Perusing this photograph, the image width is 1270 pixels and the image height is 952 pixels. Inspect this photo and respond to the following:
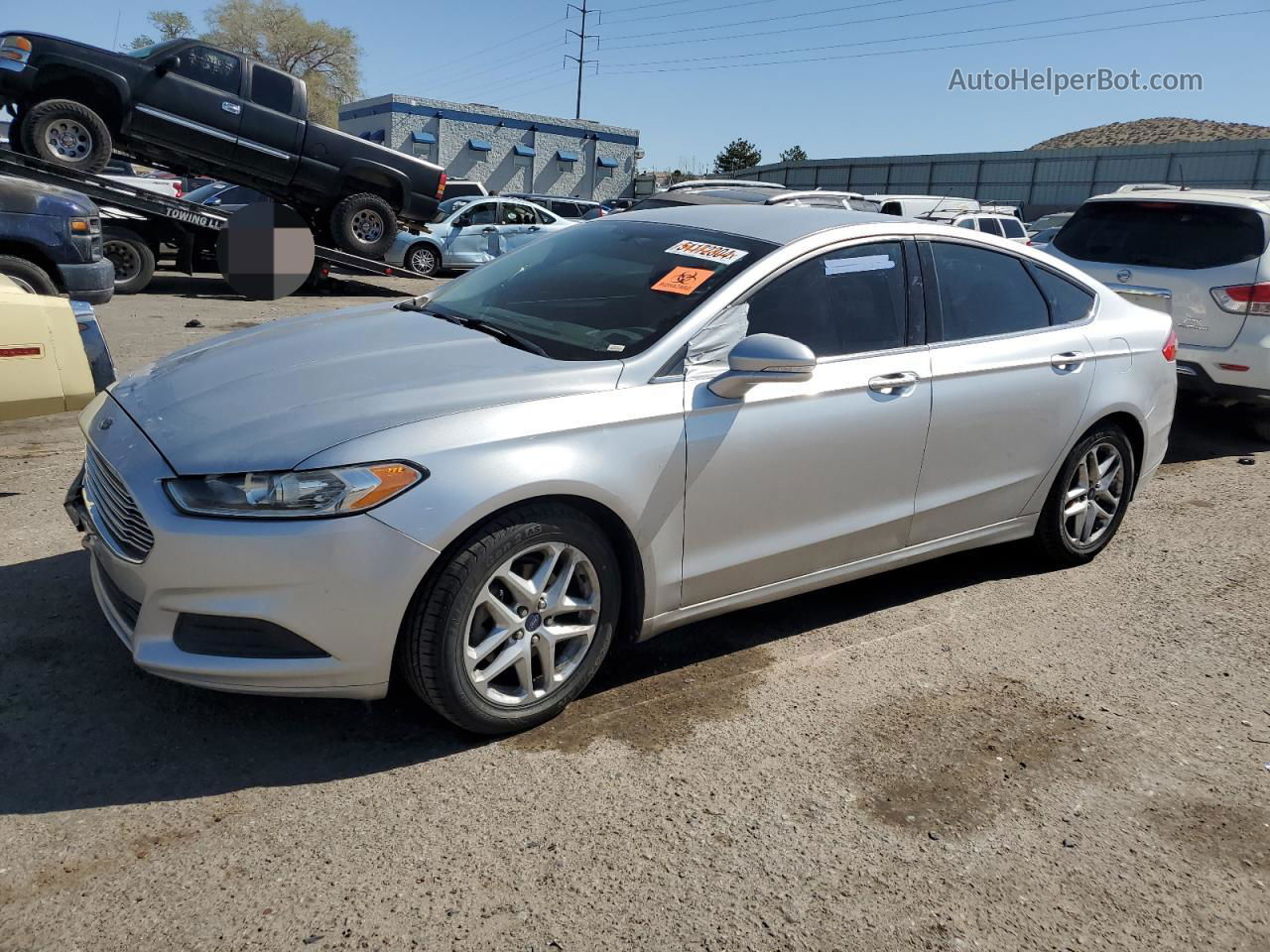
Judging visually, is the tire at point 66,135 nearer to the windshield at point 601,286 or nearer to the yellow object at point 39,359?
the yellow object at point 39,359

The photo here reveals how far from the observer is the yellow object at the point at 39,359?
4.39 m

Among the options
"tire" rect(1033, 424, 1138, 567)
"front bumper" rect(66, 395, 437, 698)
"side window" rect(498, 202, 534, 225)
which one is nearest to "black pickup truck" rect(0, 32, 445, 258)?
"side window" rect(498, 202, 534, 225)

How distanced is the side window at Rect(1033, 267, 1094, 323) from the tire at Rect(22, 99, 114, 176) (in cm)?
1164

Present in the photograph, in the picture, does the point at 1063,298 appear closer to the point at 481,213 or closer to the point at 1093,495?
the point at 1093,495

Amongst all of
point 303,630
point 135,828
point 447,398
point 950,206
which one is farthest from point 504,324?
point 950,206

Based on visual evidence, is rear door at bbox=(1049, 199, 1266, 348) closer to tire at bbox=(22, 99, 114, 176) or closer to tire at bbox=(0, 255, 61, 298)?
tire at bbox=(0, 255, 61, 298)

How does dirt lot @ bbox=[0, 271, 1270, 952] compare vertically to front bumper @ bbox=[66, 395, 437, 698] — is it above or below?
below

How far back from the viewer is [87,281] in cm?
838

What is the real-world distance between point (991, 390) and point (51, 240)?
731cm

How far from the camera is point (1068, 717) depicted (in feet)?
12.0

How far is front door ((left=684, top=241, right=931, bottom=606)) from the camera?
349 centimetres

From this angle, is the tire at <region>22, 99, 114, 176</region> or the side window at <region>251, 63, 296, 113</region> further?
the side window at <region>251, 63, 296, 113</region>

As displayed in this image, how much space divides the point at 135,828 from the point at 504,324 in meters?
2.04

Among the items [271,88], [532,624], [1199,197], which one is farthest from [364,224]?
[532,624]
